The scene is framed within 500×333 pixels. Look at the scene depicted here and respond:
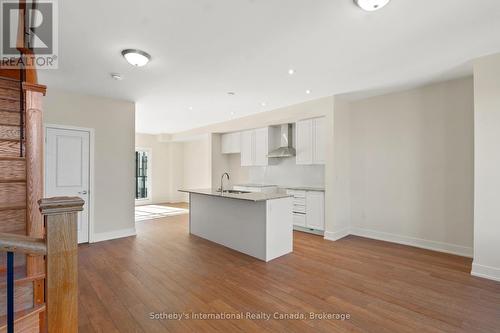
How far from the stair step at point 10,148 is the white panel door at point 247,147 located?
4.86 m

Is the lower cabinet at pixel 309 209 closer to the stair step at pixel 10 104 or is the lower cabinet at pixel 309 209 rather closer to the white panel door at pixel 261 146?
the white panel door at pixel 261 146

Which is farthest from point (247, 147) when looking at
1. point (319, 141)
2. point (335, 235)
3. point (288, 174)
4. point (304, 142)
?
point (335, 235)

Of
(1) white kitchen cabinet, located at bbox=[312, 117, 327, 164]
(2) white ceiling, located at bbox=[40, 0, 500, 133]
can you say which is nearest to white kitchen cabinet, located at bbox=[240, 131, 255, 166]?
(1) white kitchen cabinet, located at bbox=[312, 117, 327, 164]

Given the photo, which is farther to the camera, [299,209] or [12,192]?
[299,209]

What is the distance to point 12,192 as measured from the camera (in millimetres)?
2592

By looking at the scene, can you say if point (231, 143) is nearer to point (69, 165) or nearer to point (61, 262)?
point (69, 165)

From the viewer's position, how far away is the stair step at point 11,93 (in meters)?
2.79

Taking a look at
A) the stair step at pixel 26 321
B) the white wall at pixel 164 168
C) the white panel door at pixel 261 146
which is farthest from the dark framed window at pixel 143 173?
the stair step at pixel 26 321

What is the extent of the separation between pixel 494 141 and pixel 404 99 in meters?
1.75

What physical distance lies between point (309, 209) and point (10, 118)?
4792mm

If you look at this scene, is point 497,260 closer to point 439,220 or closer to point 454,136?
point 439,220

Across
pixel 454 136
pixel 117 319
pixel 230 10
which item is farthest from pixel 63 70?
pixel 454 136

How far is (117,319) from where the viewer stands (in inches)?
90.3

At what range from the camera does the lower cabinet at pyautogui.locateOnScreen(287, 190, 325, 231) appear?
5039 mm
